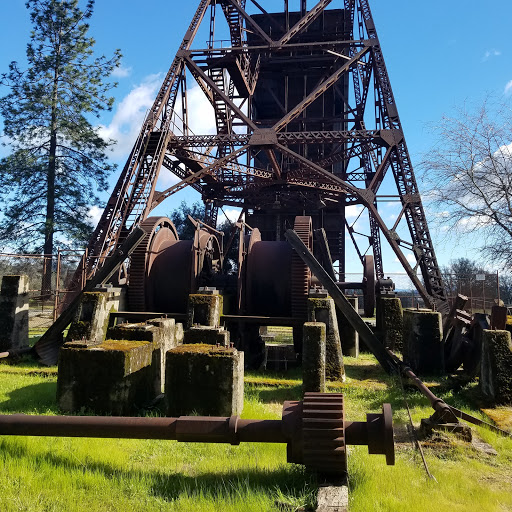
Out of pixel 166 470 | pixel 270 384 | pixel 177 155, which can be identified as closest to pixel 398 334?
pixel 270 384

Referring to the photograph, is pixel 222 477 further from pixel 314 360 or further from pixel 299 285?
pixel 299 285

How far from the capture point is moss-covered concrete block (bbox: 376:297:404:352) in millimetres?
9125

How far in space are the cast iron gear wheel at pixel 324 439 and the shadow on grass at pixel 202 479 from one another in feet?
0.75

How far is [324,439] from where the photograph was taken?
9.08 feet

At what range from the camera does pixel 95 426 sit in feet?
10.1

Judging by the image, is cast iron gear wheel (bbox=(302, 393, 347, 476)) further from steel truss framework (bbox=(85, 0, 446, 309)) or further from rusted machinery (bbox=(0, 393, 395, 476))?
steel truss framework (bbox=(85, 0, 446, 309))

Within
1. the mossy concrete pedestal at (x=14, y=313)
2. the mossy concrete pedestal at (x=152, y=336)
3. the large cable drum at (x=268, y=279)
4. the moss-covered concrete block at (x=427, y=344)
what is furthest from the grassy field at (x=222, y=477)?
the mossy concrete pedestal at (x=14, y=313)

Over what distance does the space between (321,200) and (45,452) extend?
18.3 m

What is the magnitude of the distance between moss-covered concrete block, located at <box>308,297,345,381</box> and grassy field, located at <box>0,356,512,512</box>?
85.4 inches

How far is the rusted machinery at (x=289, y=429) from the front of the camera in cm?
277

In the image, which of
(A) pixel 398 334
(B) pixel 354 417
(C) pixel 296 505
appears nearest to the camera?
(C) pixel 296 505

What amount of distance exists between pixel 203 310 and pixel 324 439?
4690 mm

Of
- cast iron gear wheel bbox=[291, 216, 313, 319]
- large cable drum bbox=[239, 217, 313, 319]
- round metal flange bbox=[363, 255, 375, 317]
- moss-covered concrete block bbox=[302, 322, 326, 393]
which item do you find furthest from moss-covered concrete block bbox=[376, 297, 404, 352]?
moss-covered concrete block bbox=[302, 322, 326, 393]

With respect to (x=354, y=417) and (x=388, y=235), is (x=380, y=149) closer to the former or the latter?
(x=388, y=235)
